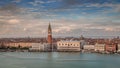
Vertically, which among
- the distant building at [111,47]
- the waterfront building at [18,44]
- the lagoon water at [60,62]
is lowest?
the lagoon water at [60,62]

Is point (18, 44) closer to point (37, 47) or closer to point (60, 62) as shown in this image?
point (37, 47)

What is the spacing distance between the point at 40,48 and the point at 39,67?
8.68 metres

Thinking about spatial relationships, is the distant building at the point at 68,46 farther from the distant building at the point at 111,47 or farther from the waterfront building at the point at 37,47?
the distant building at the point at 111,47

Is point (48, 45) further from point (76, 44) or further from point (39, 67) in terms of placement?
point (39, 67)

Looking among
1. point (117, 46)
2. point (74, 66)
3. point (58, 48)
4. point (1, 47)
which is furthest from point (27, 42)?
point (74, 66)

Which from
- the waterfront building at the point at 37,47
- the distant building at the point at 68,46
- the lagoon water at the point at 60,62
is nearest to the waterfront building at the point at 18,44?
the waterfront building at the point at 37,47

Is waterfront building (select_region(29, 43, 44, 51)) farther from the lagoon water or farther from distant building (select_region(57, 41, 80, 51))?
the lagoon water

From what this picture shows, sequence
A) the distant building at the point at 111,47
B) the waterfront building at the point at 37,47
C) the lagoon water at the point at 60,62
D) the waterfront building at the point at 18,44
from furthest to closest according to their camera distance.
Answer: the waterfront building at the point at 18,44, the waterfront building at the point at 37,47, the distant building at the point at 111,47, the lagoon water at the point at 60,62

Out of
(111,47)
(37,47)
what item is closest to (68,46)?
(37,47)

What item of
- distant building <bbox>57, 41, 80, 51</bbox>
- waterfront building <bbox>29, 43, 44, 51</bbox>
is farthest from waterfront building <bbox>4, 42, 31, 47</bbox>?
distant building <bbox>57, 41, 80, 51</bbox>


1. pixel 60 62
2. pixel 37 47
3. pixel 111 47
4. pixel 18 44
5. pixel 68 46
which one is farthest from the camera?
pixel 18 44

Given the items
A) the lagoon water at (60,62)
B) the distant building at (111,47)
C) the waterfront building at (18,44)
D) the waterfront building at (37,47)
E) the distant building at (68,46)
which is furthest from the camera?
the waterfront building at (18,44)

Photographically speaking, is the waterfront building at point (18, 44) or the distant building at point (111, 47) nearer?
the distant building at point (111, 47)

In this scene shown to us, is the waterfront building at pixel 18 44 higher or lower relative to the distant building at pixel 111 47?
higher
